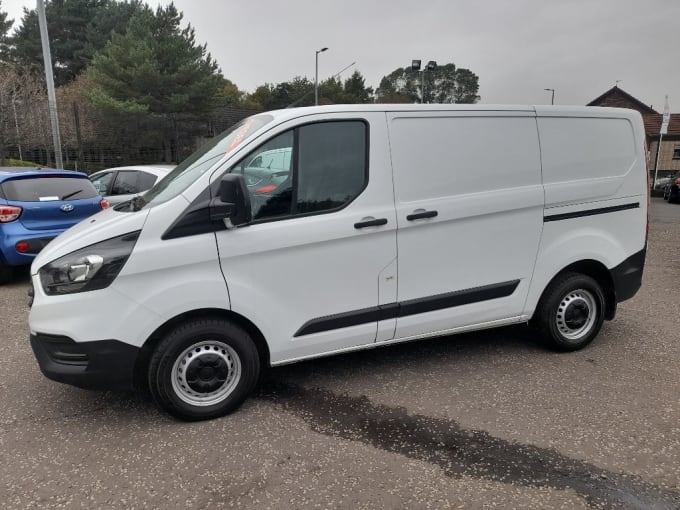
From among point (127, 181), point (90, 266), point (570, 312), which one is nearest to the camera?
point (90, 266)

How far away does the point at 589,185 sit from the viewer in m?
4.08

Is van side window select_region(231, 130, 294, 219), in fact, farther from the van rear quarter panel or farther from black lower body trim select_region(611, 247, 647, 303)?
black lower body trim select_region(611, 247, 647, 303)

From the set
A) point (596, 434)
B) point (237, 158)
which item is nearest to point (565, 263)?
point (596, 434)

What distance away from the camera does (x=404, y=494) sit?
2594mm

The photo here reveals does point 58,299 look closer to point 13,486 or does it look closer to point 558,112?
point 13,486

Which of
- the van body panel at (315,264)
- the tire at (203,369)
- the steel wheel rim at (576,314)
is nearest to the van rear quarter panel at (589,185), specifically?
the steel wheel rim at (576,314)

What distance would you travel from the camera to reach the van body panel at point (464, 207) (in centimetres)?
357

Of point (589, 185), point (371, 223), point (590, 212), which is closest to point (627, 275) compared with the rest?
point (590, 212)

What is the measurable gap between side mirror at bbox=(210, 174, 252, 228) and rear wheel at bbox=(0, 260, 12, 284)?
490 centimetres

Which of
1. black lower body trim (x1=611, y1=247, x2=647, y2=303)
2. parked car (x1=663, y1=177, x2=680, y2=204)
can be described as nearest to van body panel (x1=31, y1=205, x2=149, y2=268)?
black lower body trim (x1=611, y1=247, x2=647, y2=303)

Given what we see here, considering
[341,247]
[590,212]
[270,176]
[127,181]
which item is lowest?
[341,247]

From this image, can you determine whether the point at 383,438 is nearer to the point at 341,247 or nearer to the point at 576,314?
the point at 341,247

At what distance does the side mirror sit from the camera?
118 inches

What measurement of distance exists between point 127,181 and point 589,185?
7.71m
